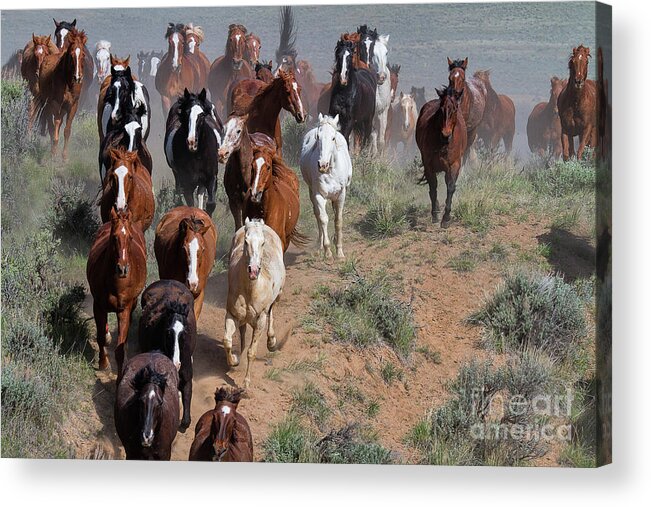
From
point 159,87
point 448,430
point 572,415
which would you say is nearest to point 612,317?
point 572,415

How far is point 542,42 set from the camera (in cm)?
1114

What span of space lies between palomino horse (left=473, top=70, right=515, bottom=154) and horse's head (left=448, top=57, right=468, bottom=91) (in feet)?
0.36

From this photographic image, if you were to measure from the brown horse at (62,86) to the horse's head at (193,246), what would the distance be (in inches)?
56.3

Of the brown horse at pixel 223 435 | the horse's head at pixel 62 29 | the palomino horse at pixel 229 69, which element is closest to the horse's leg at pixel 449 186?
the palomino horse at pixel 229 69

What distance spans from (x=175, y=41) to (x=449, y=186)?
252 centimetres

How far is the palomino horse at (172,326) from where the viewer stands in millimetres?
10977

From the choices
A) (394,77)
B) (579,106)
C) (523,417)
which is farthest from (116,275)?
(579,106)

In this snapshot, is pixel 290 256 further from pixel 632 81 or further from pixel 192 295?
pixel 632 81

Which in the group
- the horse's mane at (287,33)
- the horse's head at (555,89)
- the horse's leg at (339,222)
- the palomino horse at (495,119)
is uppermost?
the horse's mane at (287,33)

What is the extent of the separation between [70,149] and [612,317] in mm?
4623

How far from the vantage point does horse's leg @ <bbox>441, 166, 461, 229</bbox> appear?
1156cm

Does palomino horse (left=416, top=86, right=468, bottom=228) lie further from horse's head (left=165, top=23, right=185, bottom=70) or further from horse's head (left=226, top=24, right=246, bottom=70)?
horse's head (left=165, top=23, right=185, bottom=70)

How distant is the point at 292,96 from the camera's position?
11.7 metres

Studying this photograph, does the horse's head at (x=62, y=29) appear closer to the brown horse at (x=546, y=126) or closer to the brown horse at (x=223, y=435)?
the brown horse at (x=223, y=435)
